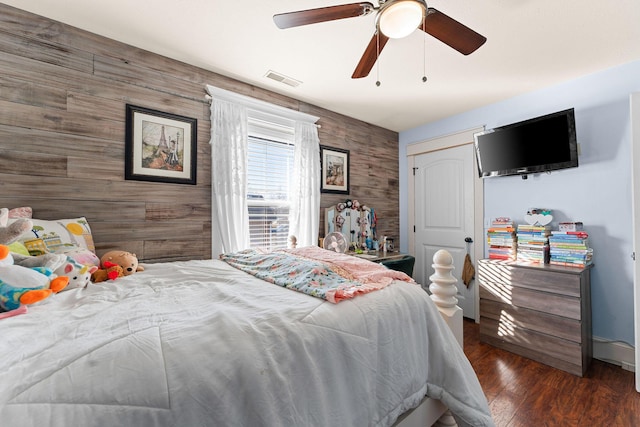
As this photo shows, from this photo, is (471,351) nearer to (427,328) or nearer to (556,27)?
(427,328)

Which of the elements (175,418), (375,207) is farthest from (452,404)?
(375,207)

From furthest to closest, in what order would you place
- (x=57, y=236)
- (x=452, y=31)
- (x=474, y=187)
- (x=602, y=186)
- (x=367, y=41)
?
(x=474, y=187) < (x=602, y=186) < (x=367, y=41) < (x=57, y=236) < (x=452, y=31)

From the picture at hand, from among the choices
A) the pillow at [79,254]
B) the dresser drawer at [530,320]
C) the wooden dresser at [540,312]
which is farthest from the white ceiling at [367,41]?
the dresser drawer at [530,320]

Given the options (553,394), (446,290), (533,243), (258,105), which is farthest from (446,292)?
(258,105)

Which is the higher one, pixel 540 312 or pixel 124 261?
pixel 124 261

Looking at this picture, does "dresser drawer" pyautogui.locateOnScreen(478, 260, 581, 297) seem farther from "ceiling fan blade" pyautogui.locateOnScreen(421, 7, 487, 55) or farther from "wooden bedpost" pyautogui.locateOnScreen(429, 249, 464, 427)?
"ceiling fan blade" pyautogui.locateOnScreen(421, 7, 487, 55)

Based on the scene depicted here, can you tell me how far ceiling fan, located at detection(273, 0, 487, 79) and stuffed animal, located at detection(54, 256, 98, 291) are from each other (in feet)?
4.98

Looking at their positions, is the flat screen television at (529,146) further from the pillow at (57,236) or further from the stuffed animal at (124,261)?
the pillow at (57,236)

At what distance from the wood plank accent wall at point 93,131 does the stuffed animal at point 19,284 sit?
34.0 inches

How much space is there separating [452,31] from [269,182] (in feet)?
6.44

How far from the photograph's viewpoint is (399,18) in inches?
49.2

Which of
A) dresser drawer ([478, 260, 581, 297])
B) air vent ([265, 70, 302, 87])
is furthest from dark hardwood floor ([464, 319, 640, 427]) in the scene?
air vent ([265, 70, 302, 87])

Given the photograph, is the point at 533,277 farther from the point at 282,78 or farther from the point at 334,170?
→ the point at 282,78

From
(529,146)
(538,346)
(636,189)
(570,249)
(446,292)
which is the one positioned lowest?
(538,346)
